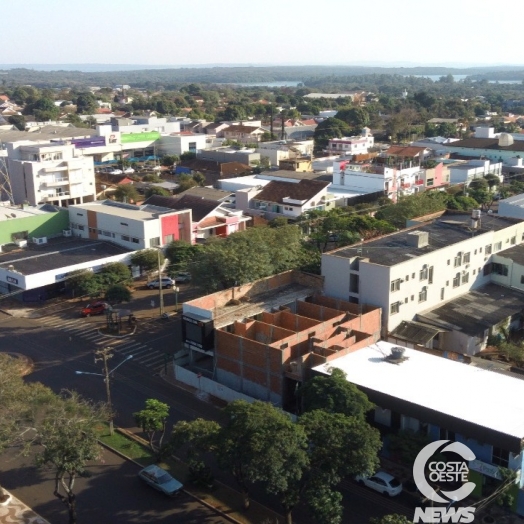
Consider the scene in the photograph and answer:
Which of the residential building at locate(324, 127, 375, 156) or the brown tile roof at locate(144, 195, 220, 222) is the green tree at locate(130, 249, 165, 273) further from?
→ the residential building at locate(324, 127, 375, 156)

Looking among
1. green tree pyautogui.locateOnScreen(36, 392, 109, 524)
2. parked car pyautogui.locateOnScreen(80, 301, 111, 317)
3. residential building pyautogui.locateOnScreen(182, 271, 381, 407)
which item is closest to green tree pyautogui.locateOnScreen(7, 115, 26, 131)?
parked car pyautogui.locateOnScreen(80, 301, 111, 317)

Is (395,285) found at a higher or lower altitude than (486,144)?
lower

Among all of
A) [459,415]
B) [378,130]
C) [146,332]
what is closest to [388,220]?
[146,332]

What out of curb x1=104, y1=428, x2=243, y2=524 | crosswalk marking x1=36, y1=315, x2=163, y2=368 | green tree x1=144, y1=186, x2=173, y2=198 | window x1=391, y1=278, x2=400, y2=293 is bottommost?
curb x1=104, y1=428, x2=243, y2=524

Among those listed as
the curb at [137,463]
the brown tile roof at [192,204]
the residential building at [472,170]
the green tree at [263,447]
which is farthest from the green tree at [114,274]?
the residential building at [472,170]

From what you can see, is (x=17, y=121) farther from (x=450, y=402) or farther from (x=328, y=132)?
(x=450, y=402)

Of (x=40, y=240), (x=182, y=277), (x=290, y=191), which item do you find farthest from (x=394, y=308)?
(x=290, y=191)
